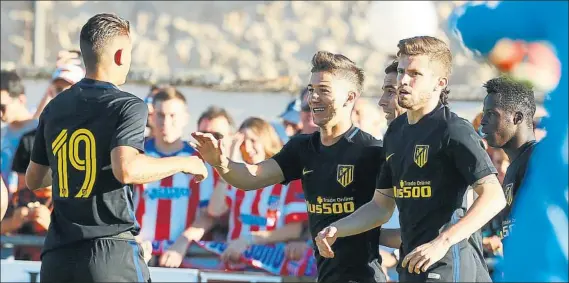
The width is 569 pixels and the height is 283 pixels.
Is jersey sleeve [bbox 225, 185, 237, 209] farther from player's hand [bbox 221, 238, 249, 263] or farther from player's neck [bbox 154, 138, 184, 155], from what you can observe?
A: player's neck [bbox 154, 138, 184, 155]

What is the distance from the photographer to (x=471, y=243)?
20.9 feet

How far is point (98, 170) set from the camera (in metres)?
→ 6.14

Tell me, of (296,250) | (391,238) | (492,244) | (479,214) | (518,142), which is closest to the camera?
(479,214)

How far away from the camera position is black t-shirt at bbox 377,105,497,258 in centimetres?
607

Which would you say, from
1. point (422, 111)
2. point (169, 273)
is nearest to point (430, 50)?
point (422, 111)

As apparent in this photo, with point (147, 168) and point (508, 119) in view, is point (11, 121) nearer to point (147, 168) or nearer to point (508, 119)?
point (147, 168)

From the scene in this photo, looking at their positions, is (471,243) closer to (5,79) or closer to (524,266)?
(524,266)

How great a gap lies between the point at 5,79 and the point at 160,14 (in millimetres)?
5218

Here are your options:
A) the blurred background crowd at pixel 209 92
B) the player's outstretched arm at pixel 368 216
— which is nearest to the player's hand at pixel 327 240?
the player's outstretched arm at pixel 368 216

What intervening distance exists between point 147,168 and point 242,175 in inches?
39.2

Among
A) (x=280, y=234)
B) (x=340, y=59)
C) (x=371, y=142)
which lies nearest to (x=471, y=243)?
(x=371, y=142)

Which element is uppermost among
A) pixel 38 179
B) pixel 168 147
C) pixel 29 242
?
pixel 168 147

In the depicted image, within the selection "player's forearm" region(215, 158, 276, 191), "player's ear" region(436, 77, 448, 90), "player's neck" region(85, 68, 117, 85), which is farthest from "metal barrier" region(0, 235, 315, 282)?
"player's neck" region(85, 68, 117, 85)

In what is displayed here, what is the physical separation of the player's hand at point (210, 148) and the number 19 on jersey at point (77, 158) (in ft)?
2.24
